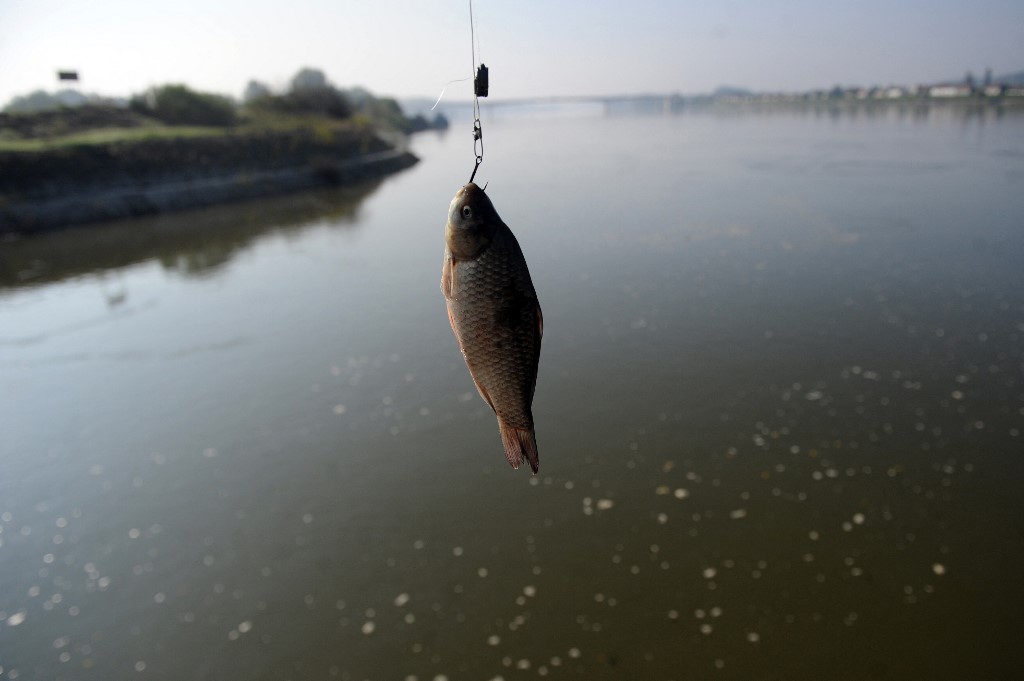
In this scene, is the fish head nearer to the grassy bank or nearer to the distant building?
the grassy bank

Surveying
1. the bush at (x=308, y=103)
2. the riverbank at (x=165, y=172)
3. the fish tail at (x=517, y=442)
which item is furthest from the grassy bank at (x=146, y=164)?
the fish tail at (x=517, y=442)

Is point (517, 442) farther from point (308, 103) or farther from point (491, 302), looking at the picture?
point (308, 103)

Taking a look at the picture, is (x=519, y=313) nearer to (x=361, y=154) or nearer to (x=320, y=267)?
(x=320, y=267)

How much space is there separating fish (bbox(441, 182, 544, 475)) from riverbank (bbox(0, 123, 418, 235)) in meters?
32.2

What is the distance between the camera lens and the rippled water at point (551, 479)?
5.80 m

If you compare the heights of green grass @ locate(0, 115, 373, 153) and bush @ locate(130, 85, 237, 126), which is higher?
bush @ locate(130, 85, 237, 126)

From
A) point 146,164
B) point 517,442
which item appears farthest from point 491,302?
point 146,164

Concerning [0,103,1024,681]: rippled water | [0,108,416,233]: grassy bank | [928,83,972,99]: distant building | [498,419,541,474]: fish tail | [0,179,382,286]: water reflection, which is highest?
[928,83,972,99]: distant building

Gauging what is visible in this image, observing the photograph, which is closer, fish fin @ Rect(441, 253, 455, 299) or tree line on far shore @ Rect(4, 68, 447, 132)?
fish fin @ Rect(441, 253, 455, 299)

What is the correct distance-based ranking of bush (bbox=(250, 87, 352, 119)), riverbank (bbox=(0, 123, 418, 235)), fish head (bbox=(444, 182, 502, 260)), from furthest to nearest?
bush (bbox=(250, 87, 352, 119)) → riverbank (bbox=(0, 123, 418, 235)) → fish head (bbox=(444, 182, 502, 260))

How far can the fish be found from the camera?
206 cm

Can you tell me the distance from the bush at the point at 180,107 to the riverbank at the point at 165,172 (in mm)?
8088

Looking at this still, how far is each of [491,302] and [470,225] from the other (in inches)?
11.2

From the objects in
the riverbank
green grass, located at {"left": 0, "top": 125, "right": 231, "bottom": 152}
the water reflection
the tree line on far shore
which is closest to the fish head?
the water reflection
